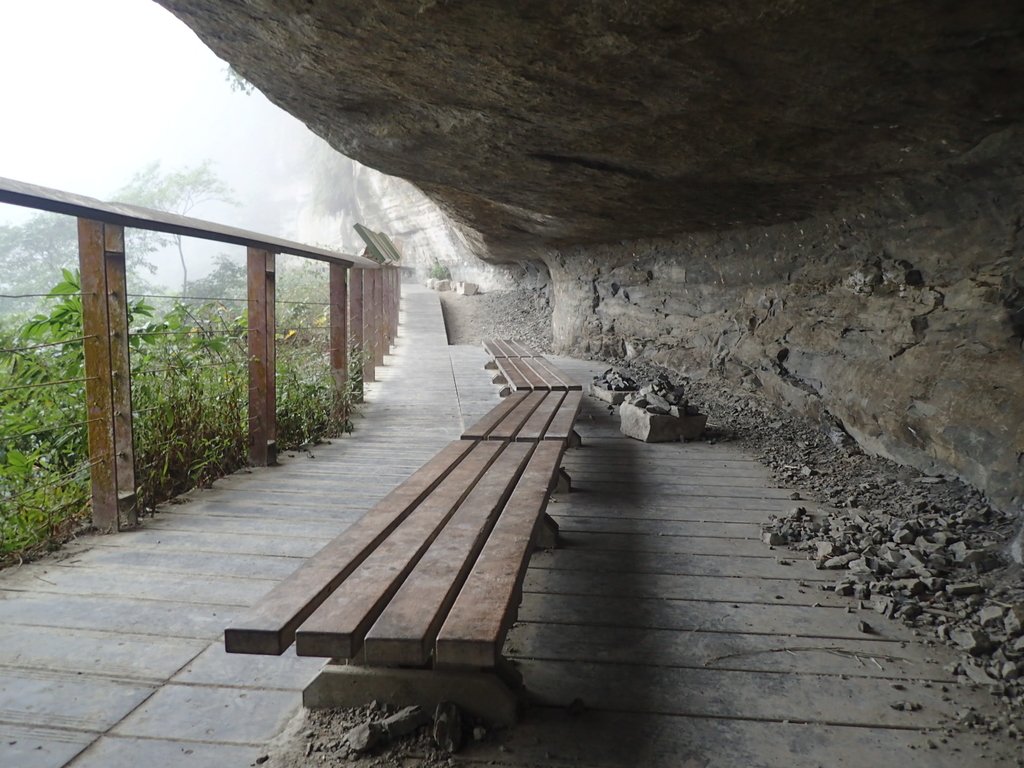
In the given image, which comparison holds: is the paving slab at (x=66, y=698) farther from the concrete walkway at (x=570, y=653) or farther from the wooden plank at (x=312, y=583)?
the wooden plank at (x=312, y=583)

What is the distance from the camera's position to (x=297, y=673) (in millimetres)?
1786

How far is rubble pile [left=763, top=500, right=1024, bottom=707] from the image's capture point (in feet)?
6.24

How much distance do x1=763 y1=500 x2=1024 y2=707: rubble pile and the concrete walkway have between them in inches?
3.6

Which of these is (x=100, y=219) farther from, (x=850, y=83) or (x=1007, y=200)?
(x=1007, y=200)

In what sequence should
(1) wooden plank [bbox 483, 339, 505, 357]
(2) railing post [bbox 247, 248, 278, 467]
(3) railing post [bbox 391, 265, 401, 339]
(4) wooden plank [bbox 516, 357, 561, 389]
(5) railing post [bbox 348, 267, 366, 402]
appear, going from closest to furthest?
(2) railing post [bbox 247, 248, 278, 467] → (4) wooden plank [bbox 516, 357, 561, 389] → (5) railing post [bbox 348, 267, 366, 402] → (1) wooden plank [bbox 483, 339, 505, 357] → (3) railing post [bbox 391, 265, 401, 339]

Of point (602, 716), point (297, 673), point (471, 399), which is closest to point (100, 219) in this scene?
point (297, 673)

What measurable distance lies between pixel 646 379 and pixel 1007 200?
153 inches

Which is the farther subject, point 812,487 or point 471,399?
point 471,399

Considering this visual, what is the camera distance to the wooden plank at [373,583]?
1319 millimetres

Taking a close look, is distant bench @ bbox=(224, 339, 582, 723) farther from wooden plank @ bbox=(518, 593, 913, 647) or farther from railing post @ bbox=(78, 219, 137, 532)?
railing post @ bbox=(78, 219, 137, 532)

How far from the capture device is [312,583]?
1531 mm

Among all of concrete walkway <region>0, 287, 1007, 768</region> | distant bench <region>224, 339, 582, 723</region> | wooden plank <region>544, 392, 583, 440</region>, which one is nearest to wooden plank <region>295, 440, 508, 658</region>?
distant bench <region>224, 339, 582, 723</region>

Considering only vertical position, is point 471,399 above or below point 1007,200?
below

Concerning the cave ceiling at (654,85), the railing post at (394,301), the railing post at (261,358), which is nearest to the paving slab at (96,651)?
the railing post at (261,358)
